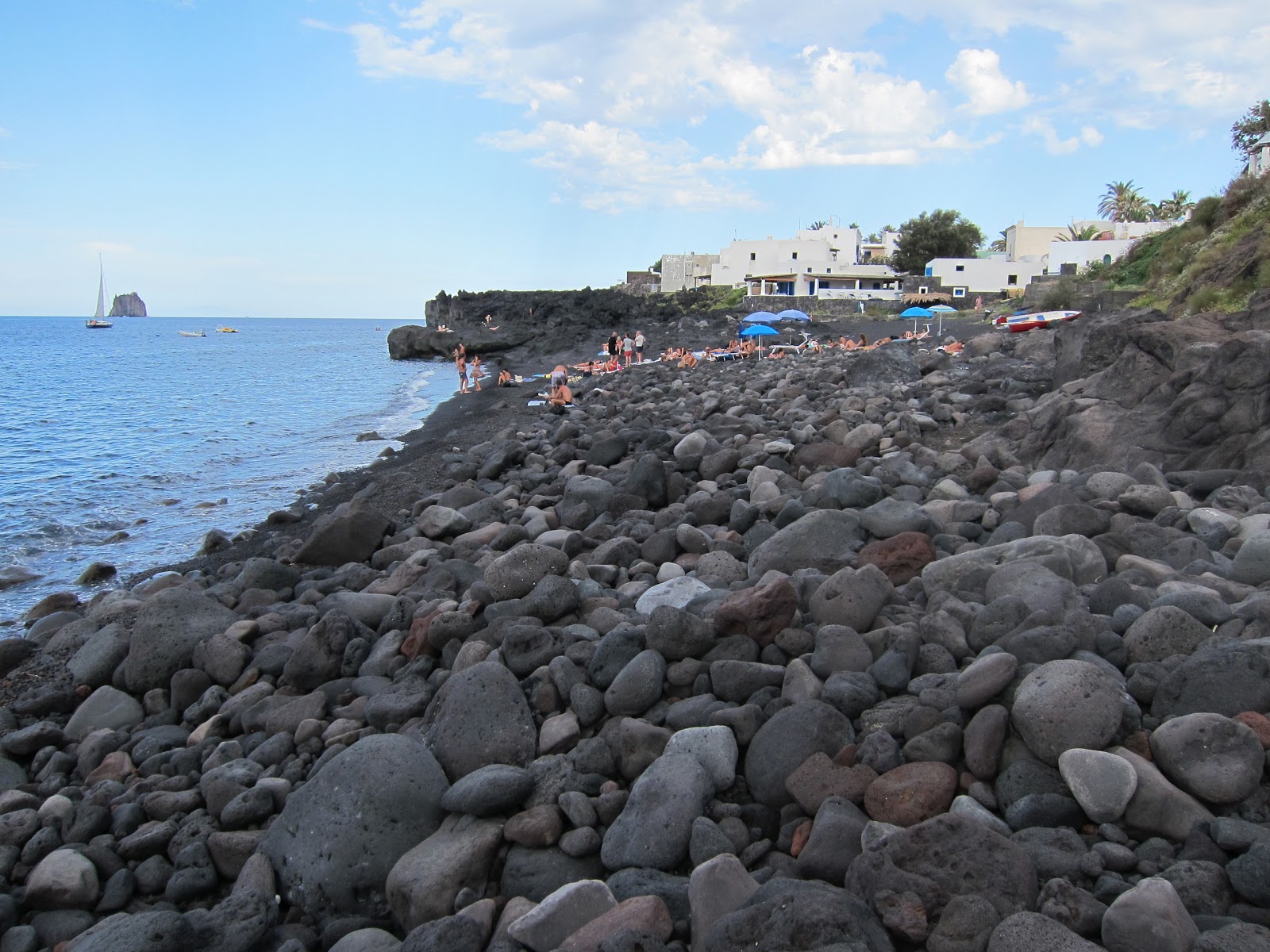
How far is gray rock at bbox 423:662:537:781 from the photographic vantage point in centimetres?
391

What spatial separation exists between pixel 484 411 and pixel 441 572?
16.5 m

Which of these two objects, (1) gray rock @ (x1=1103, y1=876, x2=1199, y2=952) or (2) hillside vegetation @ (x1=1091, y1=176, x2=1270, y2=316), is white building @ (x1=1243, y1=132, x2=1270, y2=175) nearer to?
(2) hillside vegetation @ (x1=1091, y1=176, x2=1270, y2=316)

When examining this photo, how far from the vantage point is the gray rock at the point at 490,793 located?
3492 millimetres

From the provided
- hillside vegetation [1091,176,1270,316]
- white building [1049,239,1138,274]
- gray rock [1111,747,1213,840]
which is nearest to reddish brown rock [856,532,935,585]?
gray rock [1111,747,1213,840]

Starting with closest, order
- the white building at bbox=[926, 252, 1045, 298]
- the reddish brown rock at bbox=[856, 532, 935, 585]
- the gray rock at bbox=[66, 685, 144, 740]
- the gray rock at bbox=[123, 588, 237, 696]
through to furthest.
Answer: the reddish brown rock at bbox=[856, 532, 935, 585] < the gray rock at bbox=[66, 685, 144, 740] < the gray rock at bbox=[123, 588, 237, 696] < the white building at bbox=[926, 252, 1045, 298]

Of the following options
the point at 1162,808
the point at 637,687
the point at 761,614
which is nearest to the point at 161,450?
the point at 637,687

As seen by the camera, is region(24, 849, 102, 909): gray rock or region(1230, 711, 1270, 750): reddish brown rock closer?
region(1230, 711, 1270, 750): reddish brown rock

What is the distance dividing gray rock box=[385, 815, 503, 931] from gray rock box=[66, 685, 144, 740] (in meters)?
3.03

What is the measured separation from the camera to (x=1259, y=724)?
113 inches

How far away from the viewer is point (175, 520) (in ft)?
43.6

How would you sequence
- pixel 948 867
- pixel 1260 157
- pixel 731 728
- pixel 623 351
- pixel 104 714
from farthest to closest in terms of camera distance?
pixel 623 351 → pixel 1260 157 → pixel 104 714 → pixel 731 728 → pixel 948 867

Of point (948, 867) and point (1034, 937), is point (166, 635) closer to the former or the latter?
point (948, 867)

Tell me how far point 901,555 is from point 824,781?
2.23 m

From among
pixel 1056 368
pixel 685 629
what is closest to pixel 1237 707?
pixel 685 629
